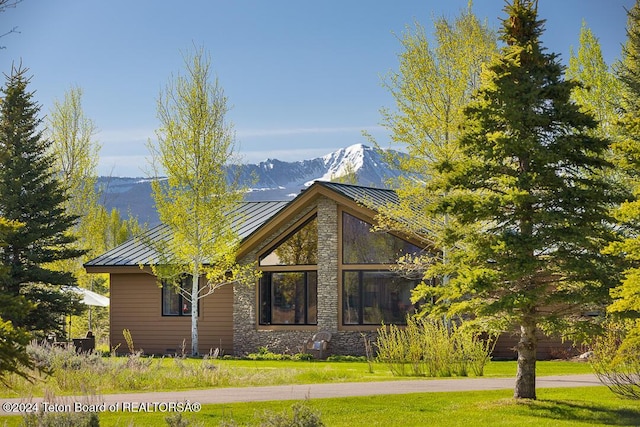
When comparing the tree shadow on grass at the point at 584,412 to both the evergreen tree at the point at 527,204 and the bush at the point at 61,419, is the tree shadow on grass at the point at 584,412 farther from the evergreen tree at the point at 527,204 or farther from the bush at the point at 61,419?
the bush at the point at 61,419

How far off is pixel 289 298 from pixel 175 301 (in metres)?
4.02

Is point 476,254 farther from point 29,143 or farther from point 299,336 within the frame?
point 29,143

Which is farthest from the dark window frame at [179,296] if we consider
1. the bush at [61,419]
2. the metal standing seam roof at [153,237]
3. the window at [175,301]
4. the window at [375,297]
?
the bush at [61,419]

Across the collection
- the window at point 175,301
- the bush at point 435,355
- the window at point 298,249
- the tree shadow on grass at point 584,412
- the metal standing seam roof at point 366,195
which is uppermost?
the metal standing seam roof at point 366,195

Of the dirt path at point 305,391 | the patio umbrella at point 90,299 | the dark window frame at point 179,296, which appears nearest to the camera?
the dirt path at point 305,391

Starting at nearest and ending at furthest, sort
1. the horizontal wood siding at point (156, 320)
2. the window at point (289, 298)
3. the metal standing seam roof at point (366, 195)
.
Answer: the metal standing seam roof at point (366, 195) → the window at point (289, 298) → the horizontal wood siding at point (156, 320)

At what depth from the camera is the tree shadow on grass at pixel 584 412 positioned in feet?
38.6

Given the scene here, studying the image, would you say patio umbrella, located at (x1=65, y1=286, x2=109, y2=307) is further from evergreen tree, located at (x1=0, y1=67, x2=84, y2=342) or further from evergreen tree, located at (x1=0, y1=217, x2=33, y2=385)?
evergreen tree, located at (x1=0, y1=217, x2=33, y2=385)

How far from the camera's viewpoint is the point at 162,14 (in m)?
28.4

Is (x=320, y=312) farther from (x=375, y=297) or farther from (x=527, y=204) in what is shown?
Result: (x=527, y=204)

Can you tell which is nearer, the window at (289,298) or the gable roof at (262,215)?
the gable roof at (262,215)

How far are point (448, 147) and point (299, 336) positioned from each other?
23.5 ft

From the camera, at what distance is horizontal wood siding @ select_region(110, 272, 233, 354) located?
27625mm

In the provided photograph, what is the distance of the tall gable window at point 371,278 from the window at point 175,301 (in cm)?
548
